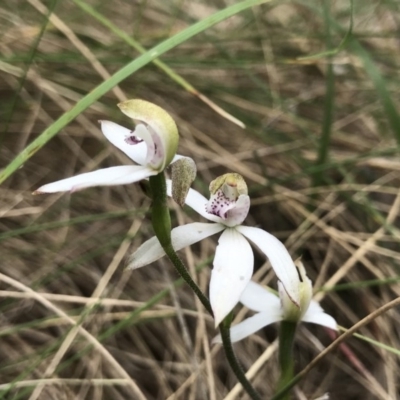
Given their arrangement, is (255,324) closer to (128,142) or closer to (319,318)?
(319,318)

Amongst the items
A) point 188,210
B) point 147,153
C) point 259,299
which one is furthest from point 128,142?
point 188,210

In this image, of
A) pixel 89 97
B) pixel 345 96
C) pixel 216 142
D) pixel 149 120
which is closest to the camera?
pixel 149 120

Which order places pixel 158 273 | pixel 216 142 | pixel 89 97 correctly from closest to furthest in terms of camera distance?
1. pixel 89 97
2. pixel 158 273
3. pixel 216 142

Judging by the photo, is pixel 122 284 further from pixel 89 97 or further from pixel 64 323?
pixel 89 97

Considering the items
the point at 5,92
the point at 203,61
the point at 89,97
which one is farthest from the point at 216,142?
the point at 89,97

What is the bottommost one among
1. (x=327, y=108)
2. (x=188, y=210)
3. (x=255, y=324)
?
(x=188, y=210)

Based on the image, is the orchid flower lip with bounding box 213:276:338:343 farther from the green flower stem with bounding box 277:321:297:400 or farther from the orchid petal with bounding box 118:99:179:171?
the orchid petal with bounding box 118:99:179:171
